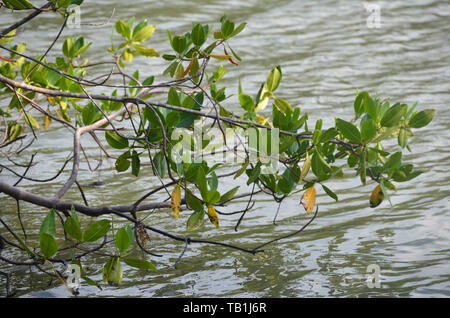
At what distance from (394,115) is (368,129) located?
87 mm

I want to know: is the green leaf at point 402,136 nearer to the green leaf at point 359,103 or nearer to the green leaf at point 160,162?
the green leaf at point 359,103

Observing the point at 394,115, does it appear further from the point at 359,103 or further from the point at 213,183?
the point at 213,183

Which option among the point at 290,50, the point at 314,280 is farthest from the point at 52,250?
the point at 290,50

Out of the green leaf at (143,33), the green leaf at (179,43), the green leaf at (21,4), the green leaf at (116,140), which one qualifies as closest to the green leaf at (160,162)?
the green leaf at (116,140)

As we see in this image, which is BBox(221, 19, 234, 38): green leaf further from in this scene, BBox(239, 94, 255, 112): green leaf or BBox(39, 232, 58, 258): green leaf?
BBox(39, 232, 58, 258): green leaf

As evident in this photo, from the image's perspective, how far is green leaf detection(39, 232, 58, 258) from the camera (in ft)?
5.48

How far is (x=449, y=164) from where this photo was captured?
127 inches

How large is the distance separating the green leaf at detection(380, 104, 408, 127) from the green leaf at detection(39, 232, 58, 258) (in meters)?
0.96

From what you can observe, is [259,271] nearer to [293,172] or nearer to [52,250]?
[293,172]

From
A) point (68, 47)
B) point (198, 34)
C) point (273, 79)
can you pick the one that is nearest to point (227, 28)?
point (198, 34)

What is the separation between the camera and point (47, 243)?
1.68 meters

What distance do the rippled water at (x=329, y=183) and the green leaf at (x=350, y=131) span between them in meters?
0.54

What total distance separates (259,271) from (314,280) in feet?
0.64

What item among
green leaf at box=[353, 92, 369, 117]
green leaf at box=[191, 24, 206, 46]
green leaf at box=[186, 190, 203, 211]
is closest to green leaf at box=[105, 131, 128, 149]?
green leaf at box=[186, 190, 203, 211]
